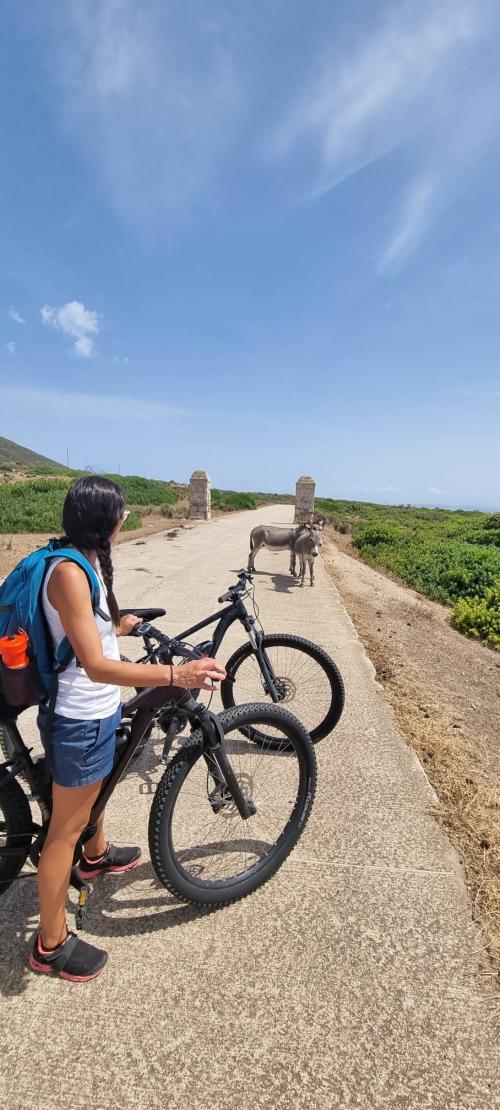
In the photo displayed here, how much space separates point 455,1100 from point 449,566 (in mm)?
12856

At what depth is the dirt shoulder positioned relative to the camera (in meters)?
2.69

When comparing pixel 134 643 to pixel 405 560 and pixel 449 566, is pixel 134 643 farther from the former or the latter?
pixel 405 560

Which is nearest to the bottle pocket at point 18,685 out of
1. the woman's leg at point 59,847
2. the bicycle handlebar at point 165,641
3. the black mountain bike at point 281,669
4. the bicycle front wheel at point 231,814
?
the woman's leg at point 59,847

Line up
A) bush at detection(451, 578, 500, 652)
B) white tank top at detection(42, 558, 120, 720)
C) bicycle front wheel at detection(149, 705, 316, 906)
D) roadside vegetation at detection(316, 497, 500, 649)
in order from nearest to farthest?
1. white tank top at detection(42, 558, 120, 720)
2. bicycle front wheel at detection(149, 705, 316, 906)
3. bush at detection(451, 578, 500, 652)
4. roadside vegetation at detection(316, 497, 500, 649)

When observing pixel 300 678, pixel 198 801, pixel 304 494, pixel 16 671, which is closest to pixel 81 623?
pixel 16 671

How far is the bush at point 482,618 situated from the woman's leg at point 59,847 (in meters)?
8.59

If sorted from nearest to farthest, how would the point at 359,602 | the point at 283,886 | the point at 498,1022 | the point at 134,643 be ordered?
the point at 498,1022, the point at 283,886, the point at 134,643, the point at 359,602

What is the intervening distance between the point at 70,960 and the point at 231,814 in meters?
0.89

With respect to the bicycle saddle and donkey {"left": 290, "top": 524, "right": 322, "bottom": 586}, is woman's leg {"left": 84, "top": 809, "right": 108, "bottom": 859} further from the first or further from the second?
donkey {"left": 290, "top": 524, "right": 322, "bottom": 586}

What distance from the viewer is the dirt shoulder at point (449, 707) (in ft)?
8.82

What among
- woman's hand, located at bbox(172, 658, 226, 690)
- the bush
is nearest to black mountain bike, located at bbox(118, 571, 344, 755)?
woman's hand, located at bbox(172, 658, 226, 690)

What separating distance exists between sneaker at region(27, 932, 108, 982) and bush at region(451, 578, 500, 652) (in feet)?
27.8

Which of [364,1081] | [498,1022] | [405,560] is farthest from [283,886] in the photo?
[405,560]

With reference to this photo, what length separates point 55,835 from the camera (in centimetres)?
183
